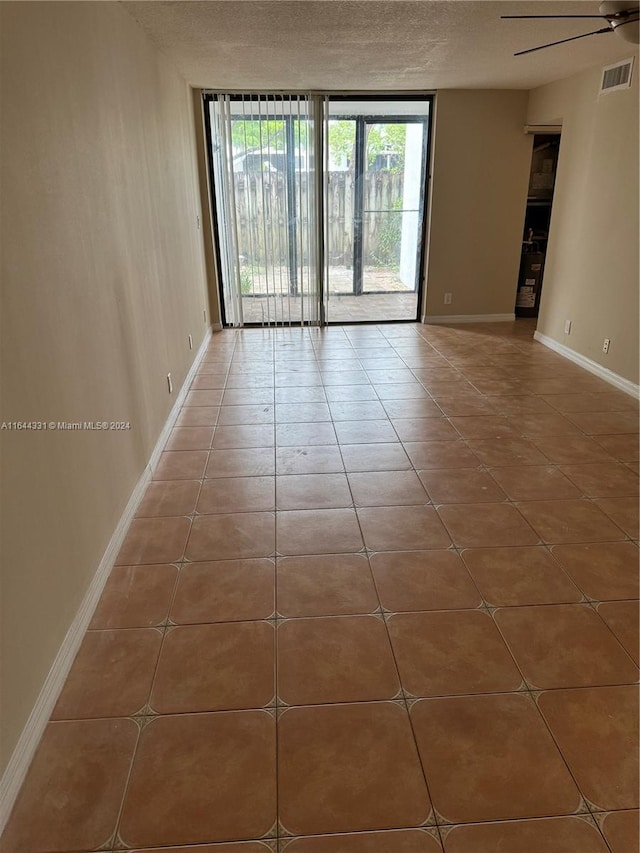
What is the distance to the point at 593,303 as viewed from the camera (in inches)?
179

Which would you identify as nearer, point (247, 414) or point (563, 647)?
point (563, 647)

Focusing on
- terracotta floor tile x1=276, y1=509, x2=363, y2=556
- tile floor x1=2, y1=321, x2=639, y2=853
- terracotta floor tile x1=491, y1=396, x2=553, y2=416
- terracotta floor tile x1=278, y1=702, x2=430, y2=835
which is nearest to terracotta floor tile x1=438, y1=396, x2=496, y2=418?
terracotta floor tile x1=491, y1=396, x2=553, y2=416

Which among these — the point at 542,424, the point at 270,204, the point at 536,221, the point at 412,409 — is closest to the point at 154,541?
the point at 412,409

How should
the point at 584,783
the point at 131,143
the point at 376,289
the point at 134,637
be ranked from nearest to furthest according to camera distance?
the point at 584,783
the point at 134,637
the point at 131,143
the point at 376,289

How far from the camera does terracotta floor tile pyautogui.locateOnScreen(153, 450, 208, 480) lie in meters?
3.05

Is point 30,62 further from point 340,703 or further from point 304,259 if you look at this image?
point 304,259

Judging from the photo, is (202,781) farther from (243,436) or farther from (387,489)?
(243,436)

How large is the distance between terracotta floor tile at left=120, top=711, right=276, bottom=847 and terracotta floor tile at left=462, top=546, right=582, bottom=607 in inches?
39.0

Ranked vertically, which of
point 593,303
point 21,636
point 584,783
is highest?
point 593,303

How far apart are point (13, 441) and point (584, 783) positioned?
5.68 ft

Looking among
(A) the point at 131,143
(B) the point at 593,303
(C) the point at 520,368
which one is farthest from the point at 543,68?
(A) the point at 131,143

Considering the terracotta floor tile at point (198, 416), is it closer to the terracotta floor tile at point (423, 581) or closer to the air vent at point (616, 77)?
the terracotta floor tile at point (423, 581)

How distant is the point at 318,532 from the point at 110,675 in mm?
1022

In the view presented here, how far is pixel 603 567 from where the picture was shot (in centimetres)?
229
